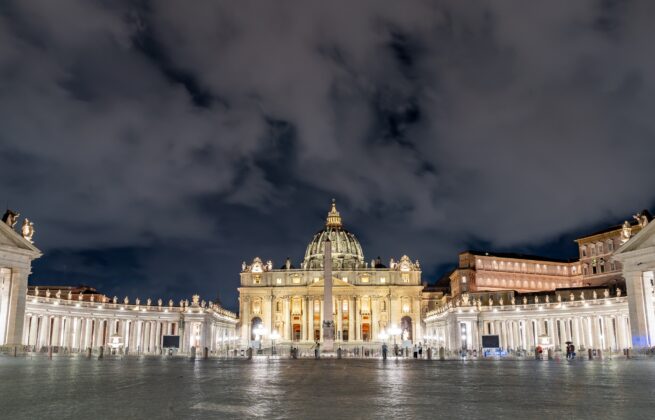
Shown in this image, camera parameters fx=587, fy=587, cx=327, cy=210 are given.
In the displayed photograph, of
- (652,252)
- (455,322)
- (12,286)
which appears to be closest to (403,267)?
(455,322)

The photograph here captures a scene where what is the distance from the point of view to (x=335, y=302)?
16938cm

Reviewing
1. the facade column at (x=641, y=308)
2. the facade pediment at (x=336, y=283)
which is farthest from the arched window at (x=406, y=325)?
the facade column at (x=641, y=308)

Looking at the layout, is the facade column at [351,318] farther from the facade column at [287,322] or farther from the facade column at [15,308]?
the facade column at [15,308]

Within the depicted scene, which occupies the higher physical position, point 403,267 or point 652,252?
point 403,267

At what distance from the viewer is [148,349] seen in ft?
351

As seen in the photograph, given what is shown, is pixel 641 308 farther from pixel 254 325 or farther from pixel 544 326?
pixel 254 325

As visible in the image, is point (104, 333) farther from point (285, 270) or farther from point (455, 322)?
point (455, 322)

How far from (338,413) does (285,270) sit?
16387 centimetres

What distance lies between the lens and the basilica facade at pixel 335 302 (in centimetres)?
16788

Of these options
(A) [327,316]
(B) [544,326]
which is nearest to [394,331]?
(B) [544,326]

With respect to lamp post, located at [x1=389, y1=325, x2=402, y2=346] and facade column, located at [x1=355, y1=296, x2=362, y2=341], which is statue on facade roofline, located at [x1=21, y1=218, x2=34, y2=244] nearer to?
lamp post, located at [x1=389, y1=325, x2=402, y2=346]

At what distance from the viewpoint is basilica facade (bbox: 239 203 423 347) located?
551 feet

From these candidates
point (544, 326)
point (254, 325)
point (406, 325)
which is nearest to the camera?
point (544, 326)

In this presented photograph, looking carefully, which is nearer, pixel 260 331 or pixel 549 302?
pixel 549 302
